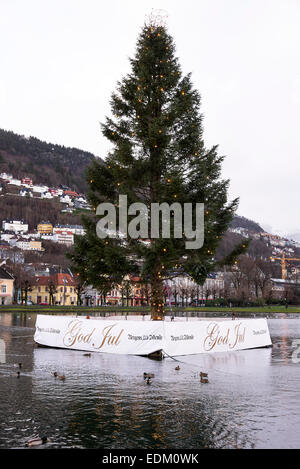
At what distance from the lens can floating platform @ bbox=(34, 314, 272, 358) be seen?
19.3 m

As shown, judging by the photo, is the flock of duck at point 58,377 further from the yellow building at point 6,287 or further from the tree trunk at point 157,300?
the yellow building at point 6,287

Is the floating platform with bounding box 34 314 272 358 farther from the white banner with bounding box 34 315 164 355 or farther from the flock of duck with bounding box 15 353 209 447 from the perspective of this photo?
the flock of duck with bounding box 15 353 209 447

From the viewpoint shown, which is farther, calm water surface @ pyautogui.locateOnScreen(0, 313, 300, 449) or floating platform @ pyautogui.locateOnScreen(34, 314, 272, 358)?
floating platform @ pyautogui.locateOnScreen(34, 314, 272, 358)

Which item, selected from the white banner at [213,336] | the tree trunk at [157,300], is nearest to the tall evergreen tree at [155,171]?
the tree trunk at [157,300]

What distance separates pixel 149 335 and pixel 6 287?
9069cm

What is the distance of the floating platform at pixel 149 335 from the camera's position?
19.3m

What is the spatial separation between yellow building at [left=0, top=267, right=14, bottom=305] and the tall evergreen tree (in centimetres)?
8282
